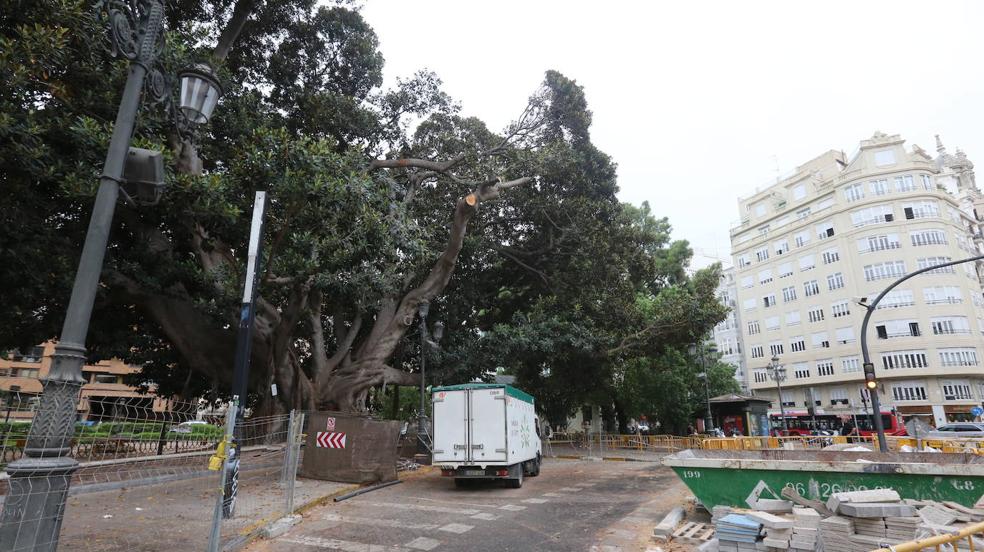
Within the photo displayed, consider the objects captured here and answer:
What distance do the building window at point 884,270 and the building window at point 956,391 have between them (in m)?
9.35

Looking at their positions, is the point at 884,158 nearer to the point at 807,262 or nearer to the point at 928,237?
the point at 928,237

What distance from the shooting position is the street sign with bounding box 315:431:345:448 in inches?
482

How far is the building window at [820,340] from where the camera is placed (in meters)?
47.4

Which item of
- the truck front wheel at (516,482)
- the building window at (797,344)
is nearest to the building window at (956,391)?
the building window at (797,344)

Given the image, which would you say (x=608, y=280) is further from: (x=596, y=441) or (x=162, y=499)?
(x=162, y=499)

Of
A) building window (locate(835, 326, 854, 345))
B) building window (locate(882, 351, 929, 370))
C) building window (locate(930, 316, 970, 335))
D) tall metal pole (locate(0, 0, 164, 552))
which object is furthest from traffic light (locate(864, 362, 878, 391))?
building window (locate(835, 326, 854, 345))

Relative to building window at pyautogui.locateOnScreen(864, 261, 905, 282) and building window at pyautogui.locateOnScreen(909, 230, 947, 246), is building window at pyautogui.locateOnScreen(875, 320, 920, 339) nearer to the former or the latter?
building window at pyautogui.locateOnScreen(864, 261, 905, 282)

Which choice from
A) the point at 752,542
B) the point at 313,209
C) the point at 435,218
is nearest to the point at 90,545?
the point at 313,209

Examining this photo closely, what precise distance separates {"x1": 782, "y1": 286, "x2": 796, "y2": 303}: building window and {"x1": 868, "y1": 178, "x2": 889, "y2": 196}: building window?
1145 cm

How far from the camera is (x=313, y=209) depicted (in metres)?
11.3

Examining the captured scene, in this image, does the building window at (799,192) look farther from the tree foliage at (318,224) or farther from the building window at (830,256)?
the tree foliage at (318,224)

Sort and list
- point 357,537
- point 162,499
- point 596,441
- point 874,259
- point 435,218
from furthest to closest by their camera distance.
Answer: point 874,259, point 596,441, point 435,218, point 162,499, point 357,537

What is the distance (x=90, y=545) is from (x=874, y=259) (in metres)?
54.9

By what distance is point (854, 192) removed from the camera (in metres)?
47.0
